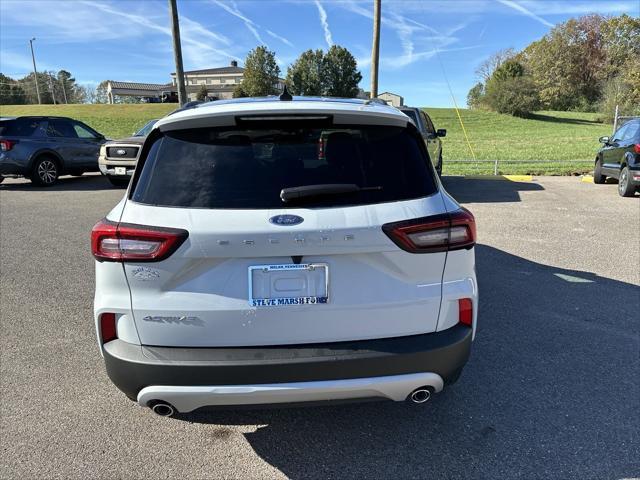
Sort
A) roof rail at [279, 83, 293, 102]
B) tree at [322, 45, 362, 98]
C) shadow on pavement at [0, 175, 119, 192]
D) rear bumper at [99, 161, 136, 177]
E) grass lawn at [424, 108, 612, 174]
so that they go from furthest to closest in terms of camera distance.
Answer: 1. tree at [322, 45, 362, 98]
2. grass lawn at [424, 108, 612, 174]
3. shadow on pavement at [0, 175, 119, 192]
4. rear bumper at [99, 161, 136, 177]
5. roof rail at [279, 83, 293, 102]

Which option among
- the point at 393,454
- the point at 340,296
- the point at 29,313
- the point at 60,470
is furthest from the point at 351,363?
the point at 29,313

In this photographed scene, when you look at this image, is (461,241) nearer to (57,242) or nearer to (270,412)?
(270,412)

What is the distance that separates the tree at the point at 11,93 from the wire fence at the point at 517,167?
104531mm

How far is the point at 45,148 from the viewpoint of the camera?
42.3 ft

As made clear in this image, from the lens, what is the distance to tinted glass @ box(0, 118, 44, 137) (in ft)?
41.0

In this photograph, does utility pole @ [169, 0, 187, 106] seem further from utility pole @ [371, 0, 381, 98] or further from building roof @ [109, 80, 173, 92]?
building roof @ [109, 80, 173, 92]

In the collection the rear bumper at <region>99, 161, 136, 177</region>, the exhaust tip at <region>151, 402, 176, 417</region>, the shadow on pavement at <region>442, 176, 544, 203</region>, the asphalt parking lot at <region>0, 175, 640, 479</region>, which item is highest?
the rear bumper at <region>99, 161, 136, 177</region>

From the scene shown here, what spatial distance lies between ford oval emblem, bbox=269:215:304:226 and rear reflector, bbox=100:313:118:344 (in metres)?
0.89

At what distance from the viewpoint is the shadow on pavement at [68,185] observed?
1280cm

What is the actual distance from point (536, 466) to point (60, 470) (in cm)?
248

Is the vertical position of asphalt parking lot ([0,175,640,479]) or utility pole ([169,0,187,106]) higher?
utility pole ([169,0,187,106])

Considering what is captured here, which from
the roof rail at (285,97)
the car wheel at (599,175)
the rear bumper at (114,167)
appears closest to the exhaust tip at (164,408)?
the roof rail at (285,97)

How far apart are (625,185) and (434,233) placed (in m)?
10.5

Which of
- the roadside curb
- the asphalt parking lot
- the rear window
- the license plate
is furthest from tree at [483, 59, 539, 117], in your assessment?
the license plate
